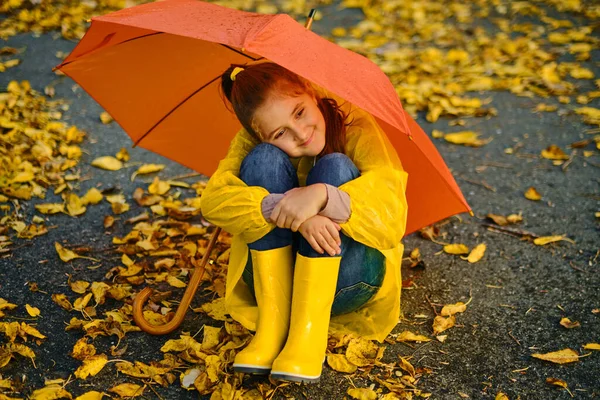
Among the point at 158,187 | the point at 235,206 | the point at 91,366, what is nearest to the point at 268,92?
the point at 235,206

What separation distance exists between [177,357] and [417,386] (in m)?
0.83

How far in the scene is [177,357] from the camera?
216cm

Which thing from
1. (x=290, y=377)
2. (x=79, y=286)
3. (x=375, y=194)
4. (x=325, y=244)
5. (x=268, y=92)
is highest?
(x=268, y=92)

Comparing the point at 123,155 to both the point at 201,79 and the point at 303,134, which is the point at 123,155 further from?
the point at 303,134

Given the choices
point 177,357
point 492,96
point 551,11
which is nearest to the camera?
point 177,357

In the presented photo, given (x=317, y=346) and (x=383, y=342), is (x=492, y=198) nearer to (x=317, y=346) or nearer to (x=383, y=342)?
(x=383, y=342)

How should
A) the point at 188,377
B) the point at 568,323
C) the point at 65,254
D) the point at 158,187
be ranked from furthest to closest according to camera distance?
the point at 158,187
the point at 65,254
the point at 568,323
the point at 188,377

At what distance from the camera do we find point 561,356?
2141 mm

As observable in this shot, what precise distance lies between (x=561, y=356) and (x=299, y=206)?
109 cm

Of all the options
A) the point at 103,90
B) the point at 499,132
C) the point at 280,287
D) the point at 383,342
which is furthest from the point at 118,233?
the point at 499,132

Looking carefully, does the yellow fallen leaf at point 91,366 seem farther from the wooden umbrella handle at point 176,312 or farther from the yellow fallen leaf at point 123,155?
the yellow fallen leaf at point 123,155

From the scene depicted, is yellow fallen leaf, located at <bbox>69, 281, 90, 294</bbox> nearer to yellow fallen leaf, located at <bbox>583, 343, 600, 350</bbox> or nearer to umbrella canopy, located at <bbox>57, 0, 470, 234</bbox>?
umbrella canopy, located at <bbox>57, 0, 470, 234</bbox>

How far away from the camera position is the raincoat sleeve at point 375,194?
6.27ft

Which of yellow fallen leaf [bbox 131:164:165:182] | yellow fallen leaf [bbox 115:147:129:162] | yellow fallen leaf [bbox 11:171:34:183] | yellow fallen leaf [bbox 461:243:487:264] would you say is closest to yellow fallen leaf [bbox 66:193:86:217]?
yellow fallen leaf [bbox 11:171:34:183]
